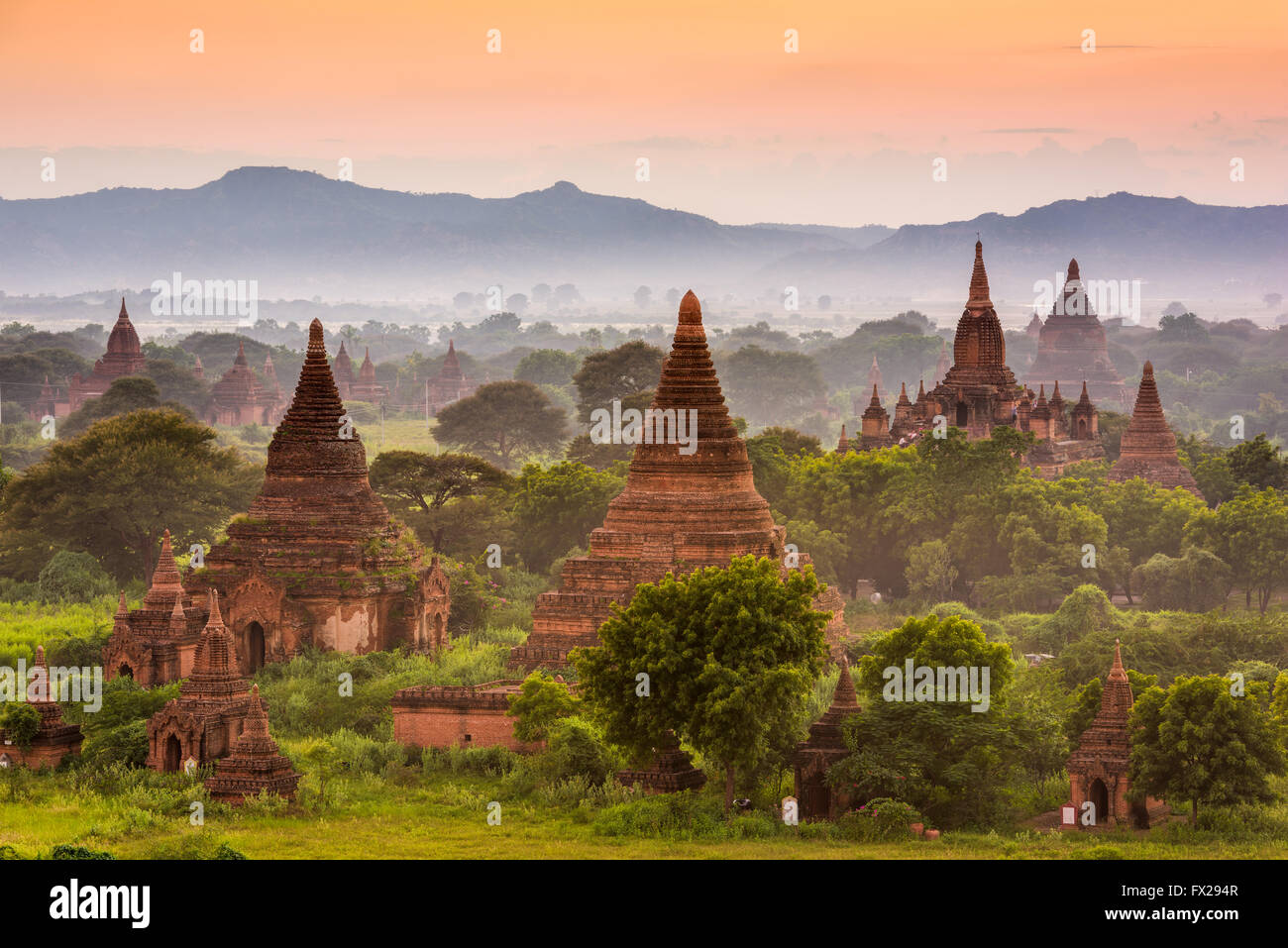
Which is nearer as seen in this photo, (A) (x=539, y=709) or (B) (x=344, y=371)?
(A) (x=539, y=709)

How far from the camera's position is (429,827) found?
41.3 m

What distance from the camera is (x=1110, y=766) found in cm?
4144

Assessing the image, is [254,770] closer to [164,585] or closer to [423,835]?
[423,835]

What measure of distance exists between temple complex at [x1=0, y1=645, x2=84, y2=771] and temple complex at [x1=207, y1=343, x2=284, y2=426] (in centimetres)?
10970

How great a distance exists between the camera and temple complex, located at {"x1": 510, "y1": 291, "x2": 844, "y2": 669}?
5244 centimetres

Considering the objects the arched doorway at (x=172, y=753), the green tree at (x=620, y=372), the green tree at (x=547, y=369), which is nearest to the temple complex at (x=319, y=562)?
the arched doorway at (x=172, y=753)

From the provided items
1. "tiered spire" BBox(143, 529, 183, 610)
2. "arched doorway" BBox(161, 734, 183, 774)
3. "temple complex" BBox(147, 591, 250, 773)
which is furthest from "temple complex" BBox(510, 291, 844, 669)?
"arched doorway" BBox(161, 734, 183, 774)

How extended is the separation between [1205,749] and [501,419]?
93.6 metres

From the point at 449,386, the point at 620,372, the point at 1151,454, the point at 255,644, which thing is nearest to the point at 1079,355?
the point at 449,386

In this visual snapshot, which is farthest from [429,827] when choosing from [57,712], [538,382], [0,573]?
[538,382]

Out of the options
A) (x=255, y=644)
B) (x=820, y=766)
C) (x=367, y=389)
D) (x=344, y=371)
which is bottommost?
(x=820, y=766)

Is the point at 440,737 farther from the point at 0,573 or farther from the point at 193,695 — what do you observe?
the point at 0,573

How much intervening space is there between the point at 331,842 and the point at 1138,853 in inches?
534

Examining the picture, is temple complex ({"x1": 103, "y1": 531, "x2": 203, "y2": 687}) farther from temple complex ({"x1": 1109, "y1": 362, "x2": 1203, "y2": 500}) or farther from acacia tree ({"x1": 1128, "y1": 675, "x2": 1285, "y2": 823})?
temple complex ({"x1": 1109, "y1": 362, "x2": 1203, "y2": 500})
